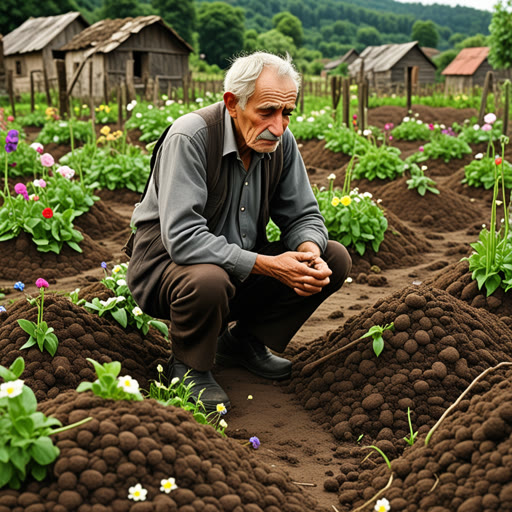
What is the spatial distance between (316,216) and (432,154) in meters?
6.98

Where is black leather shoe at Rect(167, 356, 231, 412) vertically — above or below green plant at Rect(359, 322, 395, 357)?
below

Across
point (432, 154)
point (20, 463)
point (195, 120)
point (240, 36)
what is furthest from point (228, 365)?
point (240, 36)

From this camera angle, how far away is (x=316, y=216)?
344 centimetres

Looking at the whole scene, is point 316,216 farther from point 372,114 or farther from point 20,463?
point 372,114

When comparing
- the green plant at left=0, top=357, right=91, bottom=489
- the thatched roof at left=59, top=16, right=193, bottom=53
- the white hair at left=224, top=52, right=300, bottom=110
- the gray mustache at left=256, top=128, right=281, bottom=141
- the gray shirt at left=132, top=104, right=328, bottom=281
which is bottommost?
the green plant at left=0, top=357, right=91, bottom=489

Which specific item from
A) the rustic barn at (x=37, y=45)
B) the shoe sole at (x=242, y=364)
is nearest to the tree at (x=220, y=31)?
the rustic barn at (x=37, y=45)

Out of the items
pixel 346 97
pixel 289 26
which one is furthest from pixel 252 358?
pixel 289 26

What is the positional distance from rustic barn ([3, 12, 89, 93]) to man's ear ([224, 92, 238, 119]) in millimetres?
30447

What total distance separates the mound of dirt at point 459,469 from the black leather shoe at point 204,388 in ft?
2.58

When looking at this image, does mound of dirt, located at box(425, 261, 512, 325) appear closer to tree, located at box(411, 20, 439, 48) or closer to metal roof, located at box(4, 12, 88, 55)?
metal roof, located at box(4, 12, 88, 55)

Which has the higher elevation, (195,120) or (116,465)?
(195,120)

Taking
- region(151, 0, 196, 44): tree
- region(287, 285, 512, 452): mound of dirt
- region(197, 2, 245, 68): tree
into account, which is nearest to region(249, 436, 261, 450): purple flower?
region(287, 285, 512, 452): mound of dirt

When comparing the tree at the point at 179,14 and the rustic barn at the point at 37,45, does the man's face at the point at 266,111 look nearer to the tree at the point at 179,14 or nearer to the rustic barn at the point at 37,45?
the rustic barn at the point at 37,45

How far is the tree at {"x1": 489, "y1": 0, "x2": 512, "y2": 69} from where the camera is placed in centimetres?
2714
